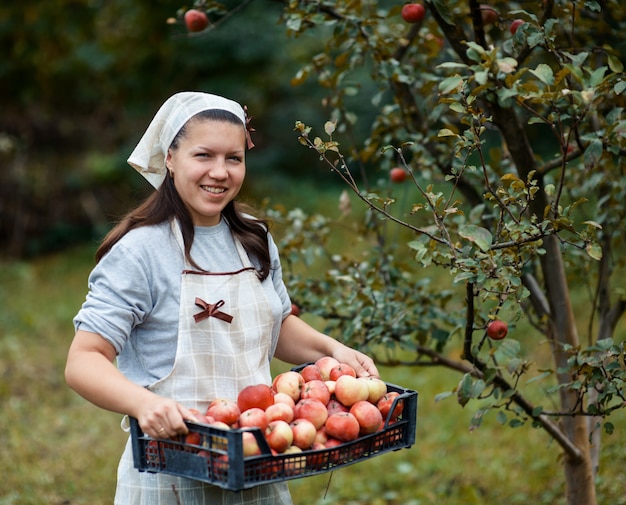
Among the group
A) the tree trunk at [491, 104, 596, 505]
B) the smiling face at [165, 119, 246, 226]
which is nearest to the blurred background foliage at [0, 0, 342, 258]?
the tree trunk at [491, 104, 596, 505]

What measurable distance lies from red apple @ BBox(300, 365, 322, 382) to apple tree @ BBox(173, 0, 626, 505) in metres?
0.41

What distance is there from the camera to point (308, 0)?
278 cm

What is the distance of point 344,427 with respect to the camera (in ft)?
6.06

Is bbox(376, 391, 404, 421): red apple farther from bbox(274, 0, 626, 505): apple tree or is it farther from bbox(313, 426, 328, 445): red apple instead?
bbox(274, 0, 626, 505): apple tree

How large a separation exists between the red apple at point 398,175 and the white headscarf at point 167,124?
3.77ft

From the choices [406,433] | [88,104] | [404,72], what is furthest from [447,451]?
[88,104]

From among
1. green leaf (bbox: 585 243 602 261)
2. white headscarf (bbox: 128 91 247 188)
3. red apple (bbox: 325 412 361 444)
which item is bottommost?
red apple (bbox: 325 412 361 444)

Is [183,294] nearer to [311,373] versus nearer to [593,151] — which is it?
[311,373]

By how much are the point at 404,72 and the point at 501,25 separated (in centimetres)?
42

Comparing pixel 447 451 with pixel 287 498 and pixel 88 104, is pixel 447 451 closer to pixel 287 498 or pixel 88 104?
pixel 287 498

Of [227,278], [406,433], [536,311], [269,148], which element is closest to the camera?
[406,433]

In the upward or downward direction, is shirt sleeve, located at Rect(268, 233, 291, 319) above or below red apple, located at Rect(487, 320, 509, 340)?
above

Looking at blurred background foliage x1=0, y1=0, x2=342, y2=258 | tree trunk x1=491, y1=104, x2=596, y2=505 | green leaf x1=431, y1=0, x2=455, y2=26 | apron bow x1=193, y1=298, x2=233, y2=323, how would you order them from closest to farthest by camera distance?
apron bow x1=193, y1=298, x2=233, y2=323 → green leaf x1=431, y1=0, x2=455, y2=26 → tree trunk x1=491, y1=104, x2=596, y2=505 → blurred background foliage x1=0, y1=0, x2=342, y2=258

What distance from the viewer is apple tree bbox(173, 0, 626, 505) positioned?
2092mm
